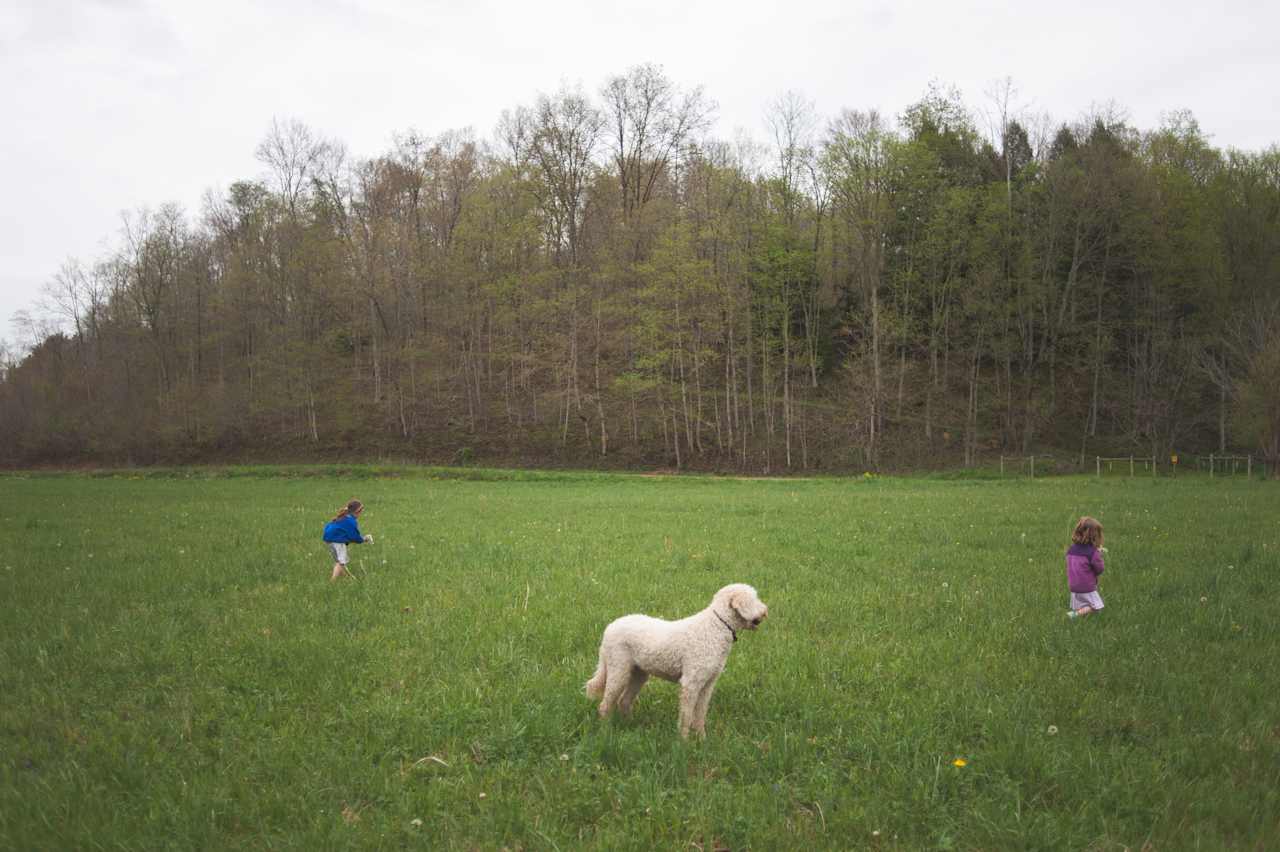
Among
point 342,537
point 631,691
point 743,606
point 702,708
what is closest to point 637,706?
point 631,691

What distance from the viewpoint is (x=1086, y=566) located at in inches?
338

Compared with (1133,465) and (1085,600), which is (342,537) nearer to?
(1085,600)

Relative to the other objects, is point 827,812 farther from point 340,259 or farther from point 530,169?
point 340,259

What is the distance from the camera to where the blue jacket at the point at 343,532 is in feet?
37.4

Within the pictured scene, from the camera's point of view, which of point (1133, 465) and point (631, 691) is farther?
point (1133, 465)

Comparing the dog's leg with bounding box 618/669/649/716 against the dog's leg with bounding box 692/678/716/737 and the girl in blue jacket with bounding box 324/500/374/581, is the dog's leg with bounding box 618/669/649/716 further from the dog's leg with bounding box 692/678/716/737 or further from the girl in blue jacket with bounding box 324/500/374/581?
the girl in blue jacket with bounding box 324/500/374/581

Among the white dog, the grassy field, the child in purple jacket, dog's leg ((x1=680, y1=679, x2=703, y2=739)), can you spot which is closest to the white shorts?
the child in purple jacket

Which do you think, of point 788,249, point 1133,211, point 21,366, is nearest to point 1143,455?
point 1133,211

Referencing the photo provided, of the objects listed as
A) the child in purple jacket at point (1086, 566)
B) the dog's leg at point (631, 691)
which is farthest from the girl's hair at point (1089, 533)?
the dog's leg at point (631, 691)

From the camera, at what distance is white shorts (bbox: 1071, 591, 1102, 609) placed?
339 inches

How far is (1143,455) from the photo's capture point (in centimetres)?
4212

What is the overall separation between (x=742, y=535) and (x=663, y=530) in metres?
2.11

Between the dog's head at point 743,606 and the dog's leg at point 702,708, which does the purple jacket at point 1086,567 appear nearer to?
the dog's head at point 743,606

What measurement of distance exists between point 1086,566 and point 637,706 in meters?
6.27
